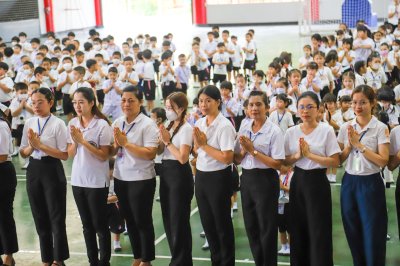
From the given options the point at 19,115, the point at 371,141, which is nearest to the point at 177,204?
the point at 371,141

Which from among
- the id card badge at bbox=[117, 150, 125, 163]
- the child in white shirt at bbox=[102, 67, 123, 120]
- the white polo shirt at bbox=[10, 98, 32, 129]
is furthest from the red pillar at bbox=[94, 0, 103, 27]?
the id card badge at bbox=[117, 150, 125, 163]

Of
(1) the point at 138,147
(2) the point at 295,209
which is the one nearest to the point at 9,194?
(1) the point at 138,147

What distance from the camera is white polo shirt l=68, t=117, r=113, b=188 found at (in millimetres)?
6586

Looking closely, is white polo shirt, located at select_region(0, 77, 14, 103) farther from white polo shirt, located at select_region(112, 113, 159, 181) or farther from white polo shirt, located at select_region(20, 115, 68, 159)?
white polo shirt, located at select_region(112, 113, 159, 181)

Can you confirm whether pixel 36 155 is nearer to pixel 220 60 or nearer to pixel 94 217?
pixel 94 217

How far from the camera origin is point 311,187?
6066 millimetres

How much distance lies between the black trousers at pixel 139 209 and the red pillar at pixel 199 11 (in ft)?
88.7

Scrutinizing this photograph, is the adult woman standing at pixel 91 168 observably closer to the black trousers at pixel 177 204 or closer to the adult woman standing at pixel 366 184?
the black trousers at pixel 177 204

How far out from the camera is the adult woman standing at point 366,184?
19.8ft

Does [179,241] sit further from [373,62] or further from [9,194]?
[373,62]

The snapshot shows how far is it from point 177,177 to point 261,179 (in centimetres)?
83

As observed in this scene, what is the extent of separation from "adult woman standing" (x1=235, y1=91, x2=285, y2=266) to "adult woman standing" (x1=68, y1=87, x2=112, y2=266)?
135 cm

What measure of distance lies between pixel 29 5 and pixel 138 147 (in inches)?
931

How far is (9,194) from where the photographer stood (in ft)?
22.9
